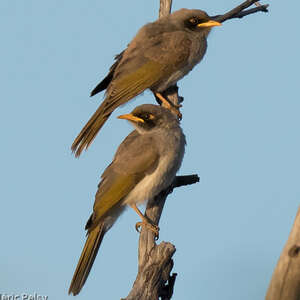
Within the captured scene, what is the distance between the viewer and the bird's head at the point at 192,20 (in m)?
9.48

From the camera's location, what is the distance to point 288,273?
5746mm

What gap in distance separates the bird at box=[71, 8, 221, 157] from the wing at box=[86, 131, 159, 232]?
0.63 m

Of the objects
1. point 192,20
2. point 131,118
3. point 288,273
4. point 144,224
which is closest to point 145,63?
point 192,20

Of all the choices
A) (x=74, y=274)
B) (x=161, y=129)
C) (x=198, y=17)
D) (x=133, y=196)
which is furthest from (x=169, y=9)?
(x=74, y=274)

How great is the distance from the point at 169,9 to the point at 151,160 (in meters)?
2.87

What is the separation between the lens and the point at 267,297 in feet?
19.2

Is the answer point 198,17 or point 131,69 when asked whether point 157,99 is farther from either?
point 198,17

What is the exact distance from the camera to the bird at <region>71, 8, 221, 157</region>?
339 inches

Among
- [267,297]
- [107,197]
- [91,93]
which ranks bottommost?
[267,297]

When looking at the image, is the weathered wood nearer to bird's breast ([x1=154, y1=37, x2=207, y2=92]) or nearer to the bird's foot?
the bird's foot

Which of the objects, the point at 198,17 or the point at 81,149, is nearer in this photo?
the point at 81,149

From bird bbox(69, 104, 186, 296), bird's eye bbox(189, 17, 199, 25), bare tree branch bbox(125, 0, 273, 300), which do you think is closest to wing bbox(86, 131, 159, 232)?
bird bbox(69, 104, 186, 296)

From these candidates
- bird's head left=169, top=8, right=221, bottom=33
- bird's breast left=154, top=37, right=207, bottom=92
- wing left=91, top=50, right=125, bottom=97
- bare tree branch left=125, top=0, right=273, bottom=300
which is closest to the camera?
bare tree branch left=125, top=0, right=273, bottom=300

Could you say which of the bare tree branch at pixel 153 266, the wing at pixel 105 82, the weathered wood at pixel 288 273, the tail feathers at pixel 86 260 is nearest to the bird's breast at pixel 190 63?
the wing at pixel 105 82
